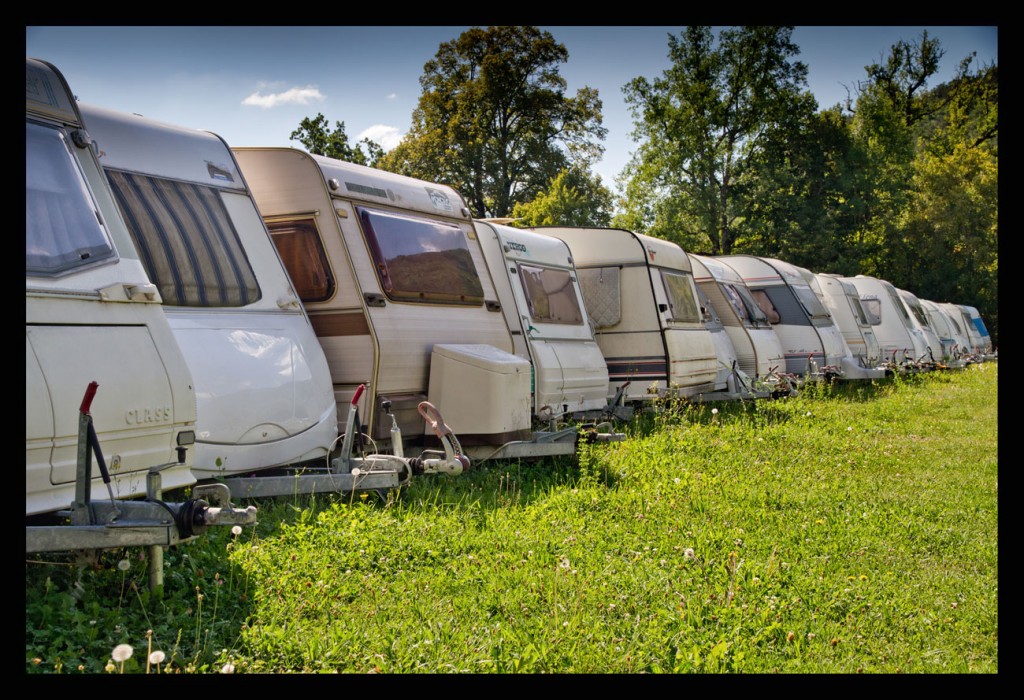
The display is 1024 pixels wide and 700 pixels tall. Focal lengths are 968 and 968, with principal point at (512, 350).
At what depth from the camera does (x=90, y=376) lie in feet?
13.3

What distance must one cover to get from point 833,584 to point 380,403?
3474 mm

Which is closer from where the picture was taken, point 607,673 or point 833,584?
Result: point 607,673

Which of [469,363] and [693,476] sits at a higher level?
[469,363]

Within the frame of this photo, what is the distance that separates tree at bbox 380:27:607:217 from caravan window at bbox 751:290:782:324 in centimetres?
1587

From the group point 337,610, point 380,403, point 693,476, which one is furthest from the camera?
point 693,476

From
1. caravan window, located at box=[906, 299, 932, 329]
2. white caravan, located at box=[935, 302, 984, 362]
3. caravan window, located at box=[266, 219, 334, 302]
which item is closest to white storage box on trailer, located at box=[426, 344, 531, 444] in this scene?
caravan window, located at box=[266, 219, 334, 302]

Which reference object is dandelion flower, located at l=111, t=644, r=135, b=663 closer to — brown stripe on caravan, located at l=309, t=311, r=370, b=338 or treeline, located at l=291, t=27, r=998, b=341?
brown stripe on caravan, located at l=309, t=311, r=370, b=338

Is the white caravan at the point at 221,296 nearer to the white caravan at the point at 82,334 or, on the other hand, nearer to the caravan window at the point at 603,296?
the white caravan at the point at 82,334

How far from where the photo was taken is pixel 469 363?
7.68m

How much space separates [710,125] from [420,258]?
34078 millimetres

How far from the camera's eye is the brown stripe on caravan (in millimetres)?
7234
